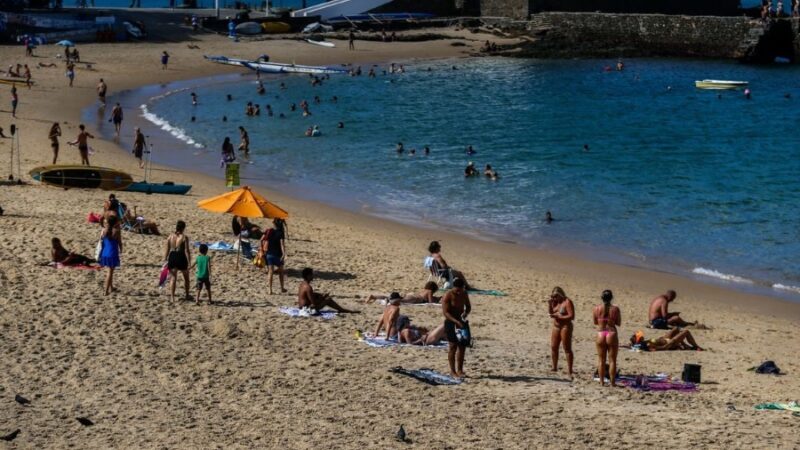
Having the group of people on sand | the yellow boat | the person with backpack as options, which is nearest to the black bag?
the group of people on sand

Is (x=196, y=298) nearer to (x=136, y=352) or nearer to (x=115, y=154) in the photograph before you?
(x=136, y=352)

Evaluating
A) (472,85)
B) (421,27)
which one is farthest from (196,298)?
Answer: (421,27)

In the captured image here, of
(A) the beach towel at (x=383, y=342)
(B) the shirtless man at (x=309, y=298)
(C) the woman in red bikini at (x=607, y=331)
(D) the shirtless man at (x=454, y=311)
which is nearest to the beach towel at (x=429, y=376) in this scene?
(D) the shirtless man at (x=454, y=311)

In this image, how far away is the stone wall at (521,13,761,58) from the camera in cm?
7281

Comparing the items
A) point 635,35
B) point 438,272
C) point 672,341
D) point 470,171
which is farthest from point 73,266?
point 635,35

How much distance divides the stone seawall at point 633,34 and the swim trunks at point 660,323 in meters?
52.7

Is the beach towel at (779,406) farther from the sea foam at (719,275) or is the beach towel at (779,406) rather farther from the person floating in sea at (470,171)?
the person floating in sea at (470,171)

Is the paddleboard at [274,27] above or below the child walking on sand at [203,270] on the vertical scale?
above

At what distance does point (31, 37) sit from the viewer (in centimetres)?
5969

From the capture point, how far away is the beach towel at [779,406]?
15211 mm

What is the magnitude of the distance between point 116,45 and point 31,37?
4.99 m

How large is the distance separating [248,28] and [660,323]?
179 feet

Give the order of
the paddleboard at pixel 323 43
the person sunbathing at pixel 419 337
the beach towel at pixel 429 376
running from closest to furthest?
the beach towel at pixel 429 376 → the person sunbathing at pixel 419 337 → the paddleboard at pixel 323 43

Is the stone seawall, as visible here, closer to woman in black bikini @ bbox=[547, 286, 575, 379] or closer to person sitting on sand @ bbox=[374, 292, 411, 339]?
person sitting on sand @ bbox=[374, 292, 411, 339]
